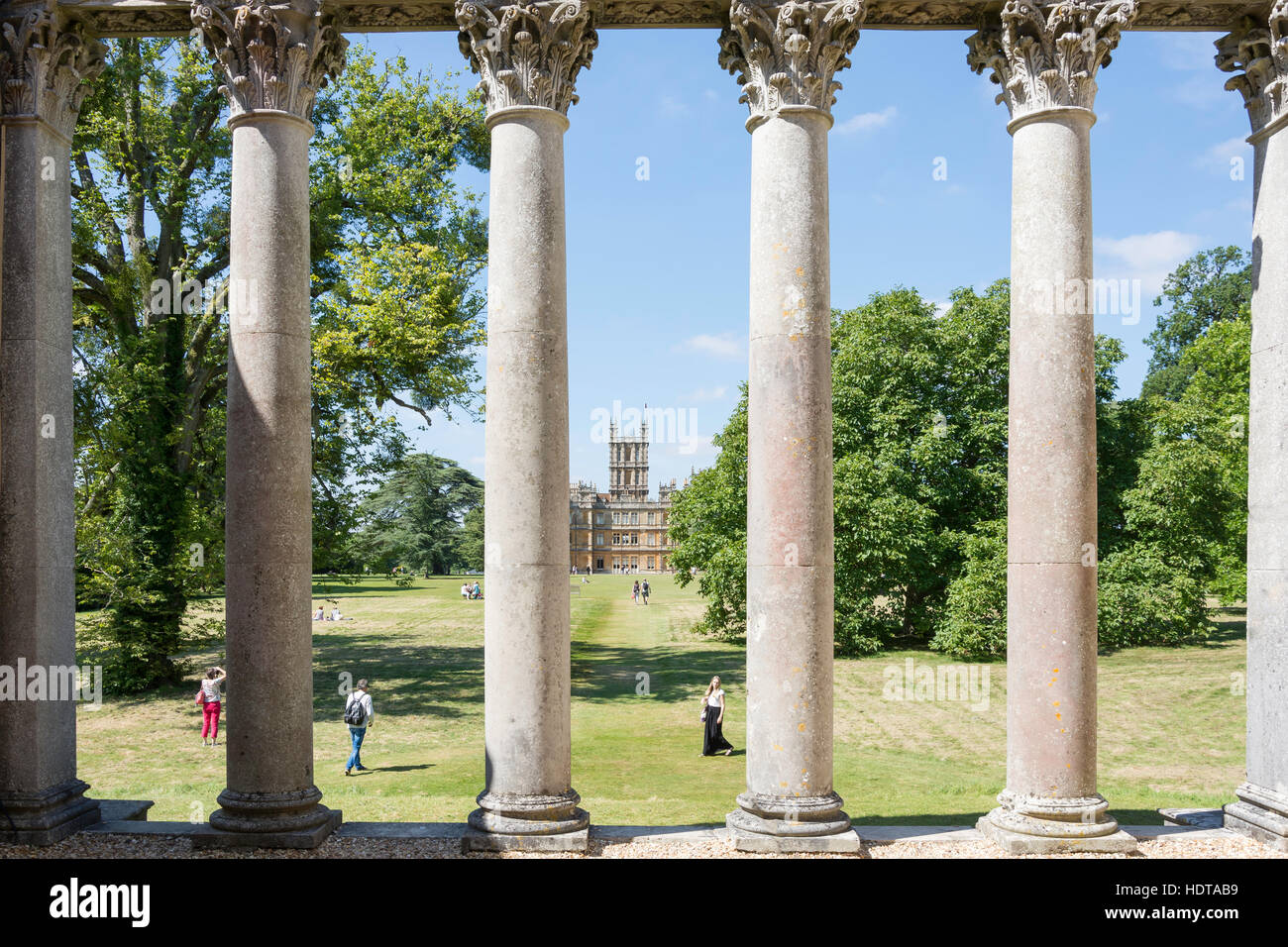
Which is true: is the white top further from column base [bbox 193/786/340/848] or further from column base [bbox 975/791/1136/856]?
column base [bbox 975/791/1136/856]

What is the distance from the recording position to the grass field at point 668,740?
89.2ft

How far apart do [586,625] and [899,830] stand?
68.7 metres

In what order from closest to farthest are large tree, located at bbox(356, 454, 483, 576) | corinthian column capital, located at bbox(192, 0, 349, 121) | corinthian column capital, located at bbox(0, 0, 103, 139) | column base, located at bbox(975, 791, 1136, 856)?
column base, located at bbox(975, 791, 1136, 856) → corinthian column capital, located at bbox(192, 0, 349, 121) → corinthian column capital, located at bbox(0, 0, 103, 139) → large tree, located at bbox(356, 454, 483, 576)

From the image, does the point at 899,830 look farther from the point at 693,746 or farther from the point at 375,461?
the point at 375,461

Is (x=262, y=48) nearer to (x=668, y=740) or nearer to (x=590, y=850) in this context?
(x=590, y=850)

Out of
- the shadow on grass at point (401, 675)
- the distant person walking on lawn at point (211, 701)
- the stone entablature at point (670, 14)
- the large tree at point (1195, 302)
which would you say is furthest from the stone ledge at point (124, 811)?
the large tree at point (1195, 302)

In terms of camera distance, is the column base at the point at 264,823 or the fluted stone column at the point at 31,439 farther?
the fluted stone column at the point at 31,439

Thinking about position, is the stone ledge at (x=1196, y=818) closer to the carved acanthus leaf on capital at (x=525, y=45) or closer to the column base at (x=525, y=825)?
the column base at (x=525, y=825)

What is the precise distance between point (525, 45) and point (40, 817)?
57.1ft

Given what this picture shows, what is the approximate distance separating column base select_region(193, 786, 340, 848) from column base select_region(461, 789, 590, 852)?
3049 mm

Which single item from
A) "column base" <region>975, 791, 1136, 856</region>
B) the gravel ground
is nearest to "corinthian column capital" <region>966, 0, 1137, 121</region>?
"column base" <region>975, 791, 1136, 856</region>

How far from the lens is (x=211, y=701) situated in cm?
3656

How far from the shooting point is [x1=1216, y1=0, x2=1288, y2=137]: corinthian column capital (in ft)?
57.8

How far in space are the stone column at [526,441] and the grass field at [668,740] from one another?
17.5 feet
